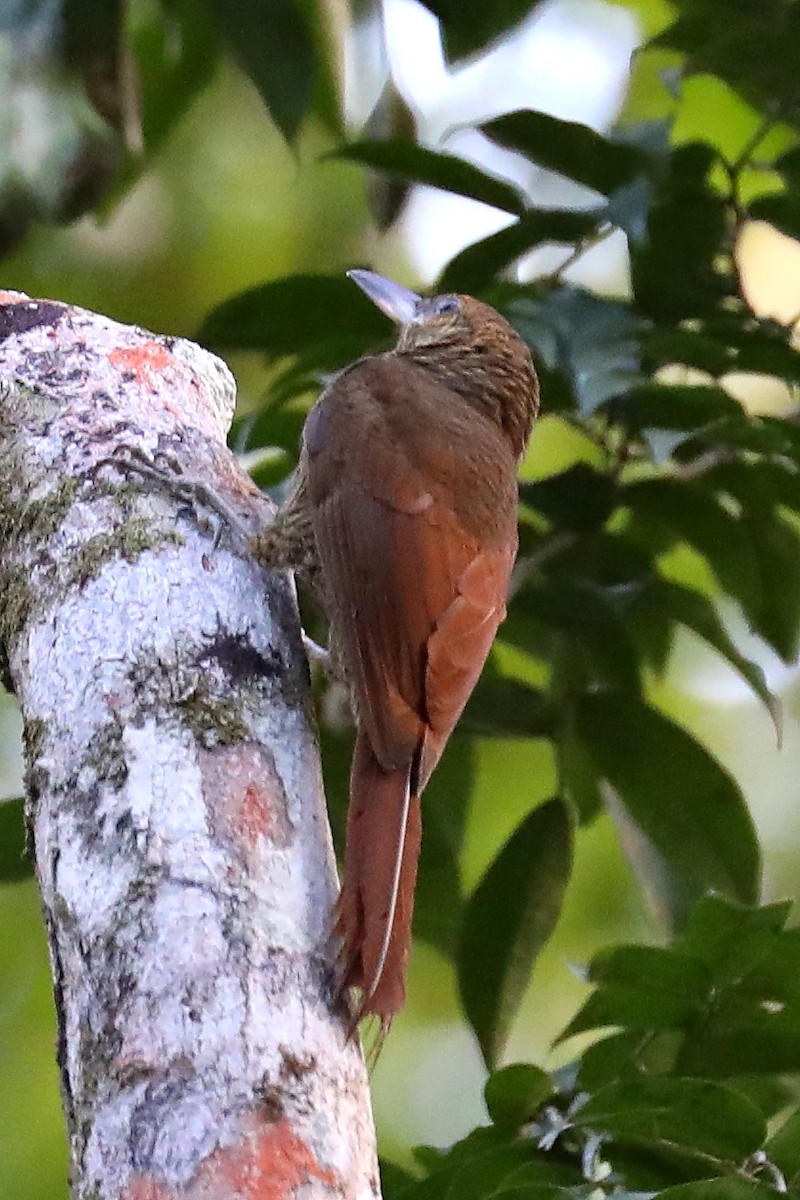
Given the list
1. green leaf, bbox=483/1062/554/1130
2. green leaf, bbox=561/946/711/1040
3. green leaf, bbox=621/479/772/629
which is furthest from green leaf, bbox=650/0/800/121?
green leaf, bbox=483/1062/554/1130

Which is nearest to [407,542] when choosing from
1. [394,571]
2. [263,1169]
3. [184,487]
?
[394,571]

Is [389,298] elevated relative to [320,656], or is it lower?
elevated

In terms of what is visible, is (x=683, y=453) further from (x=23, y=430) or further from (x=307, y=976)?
(x=307, y=976)

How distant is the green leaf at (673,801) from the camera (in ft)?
7.59

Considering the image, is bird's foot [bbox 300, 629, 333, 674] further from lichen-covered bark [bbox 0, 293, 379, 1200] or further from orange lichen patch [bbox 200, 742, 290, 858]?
orange lichen patch [bbox 200, 742, 290, 858]

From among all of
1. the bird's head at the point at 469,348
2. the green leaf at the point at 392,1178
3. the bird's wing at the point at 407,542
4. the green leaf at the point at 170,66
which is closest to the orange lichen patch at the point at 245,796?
the bird's wing at the point at 407,542

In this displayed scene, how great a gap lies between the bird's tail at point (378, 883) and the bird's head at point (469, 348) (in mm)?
947

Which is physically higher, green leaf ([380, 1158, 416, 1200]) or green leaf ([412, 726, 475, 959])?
green leaf ([380, 1158, 416, 1200])

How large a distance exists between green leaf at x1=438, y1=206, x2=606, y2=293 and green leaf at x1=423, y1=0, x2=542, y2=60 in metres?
0.27

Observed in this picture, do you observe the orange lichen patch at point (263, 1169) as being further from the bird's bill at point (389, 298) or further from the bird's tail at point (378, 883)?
the bird's bill at point (389, 298)

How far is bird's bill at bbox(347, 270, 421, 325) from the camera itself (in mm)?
2605

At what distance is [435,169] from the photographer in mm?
2518

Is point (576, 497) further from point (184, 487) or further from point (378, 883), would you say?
point (378, 883)

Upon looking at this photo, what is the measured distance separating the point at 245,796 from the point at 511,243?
1.42 m
